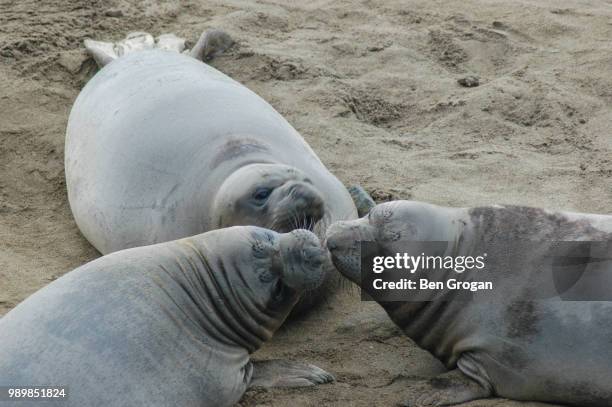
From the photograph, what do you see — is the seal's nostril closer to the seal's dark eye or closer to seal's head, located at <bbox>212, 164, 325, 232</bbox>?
seal's head, located at <bbox>212, 164, 325, 232</bbox>

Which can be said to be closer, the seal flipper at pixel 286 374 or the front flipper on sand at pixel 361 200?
the seal flipper at pixel 286 374

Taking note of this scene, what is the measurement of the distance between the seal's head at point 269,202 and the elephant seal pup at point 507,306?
296 millimetres

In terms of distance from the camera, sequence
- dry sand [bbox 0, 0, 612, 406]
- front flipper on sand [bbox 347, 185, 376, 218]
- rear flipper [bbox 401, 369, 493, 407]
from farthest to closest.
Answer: front flipper on sand [bbox 347, 185, 376, 218] → dry sand [bbox 0, 0, 612, 406] → rear flipper [bbox 401, 369, 493, 407]

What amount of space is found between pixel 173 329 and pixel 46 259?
5.37 feet

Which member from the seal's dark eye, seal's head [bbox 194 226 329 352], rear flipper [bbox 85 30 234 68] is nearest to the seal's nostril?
seal's head [bbox 194 226 329 352]

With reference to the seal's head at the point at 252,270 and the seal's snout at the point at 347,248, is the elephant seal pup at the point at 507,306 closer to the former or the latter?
the seal's snout at the point at 347,248

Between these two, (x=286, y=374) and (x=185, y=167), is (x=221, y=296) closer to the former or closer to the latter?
(x=286, y=374)

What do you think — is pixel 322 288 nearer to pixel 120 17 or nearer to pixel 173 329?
pixel 173 329

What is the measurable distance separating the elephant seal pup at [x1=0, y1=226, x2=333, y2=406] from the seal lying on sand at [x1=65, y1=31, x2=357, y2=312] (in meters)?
0.43

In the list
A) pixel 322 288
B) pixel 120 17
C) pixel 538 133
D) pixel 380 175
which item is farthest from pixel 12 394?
pixel 120 17

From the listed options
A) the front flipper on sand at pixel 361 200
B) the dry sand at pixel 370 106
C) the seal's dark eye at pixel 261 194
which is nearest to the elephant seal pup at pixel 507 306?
the dry sand at pixel 370 106

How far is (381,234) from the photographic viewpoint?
424 cm

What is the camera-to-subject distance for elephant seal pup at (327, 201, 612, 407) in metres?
3.90

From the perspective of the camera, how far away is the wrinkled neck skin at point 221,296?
159 inches
